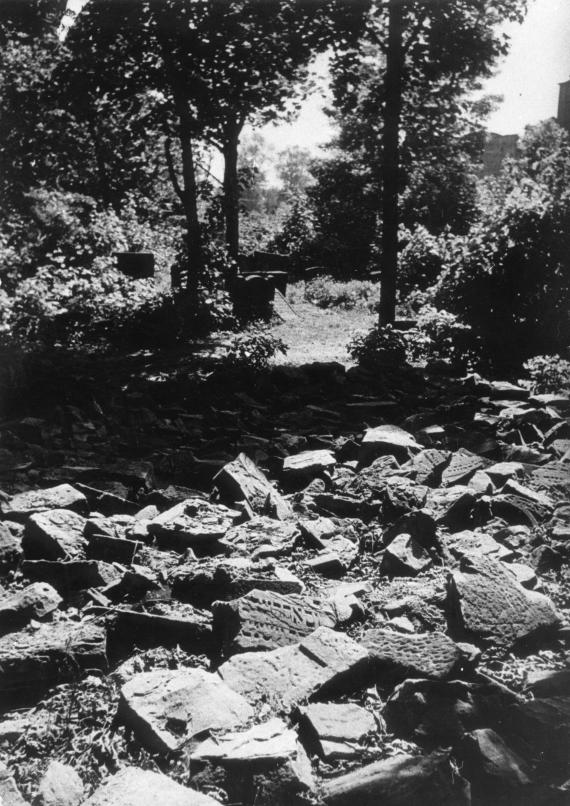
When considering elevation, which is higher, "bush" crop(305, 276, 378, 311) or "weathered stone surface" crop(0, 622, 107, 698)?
"bush" crop(305, 276, 378, 311)

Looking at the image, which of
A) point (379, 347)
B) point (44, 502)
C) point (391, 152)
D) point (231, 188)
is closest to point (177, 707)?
point (44, 502)

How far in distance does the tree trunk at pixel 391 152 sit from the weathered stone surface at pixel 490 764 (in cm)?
1005

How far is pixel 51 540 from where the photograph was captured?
13.3 feet

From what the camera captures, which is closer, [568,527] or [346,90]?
[568,527]

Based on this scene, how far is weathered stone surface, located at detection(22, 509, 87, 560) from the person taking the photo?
13.3 ft

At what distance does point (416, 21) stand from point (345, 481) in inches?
384

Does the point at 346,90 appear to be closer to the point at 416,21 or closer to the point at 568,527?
the point at 416,21

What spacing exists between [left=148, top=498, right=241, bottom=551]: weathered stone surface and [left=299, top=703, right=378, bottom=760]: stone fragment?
1.73 meters

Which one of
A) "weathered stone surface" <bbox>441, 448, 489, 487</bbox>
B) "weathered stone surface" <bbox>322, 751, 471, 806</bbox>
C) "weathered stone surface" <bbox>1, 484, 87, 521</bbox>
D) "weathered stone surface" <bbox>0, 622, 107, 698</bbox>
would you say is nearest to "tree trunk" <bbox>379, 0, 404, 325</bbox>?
"weathered stone surface" <bbox>441, 448, 489, 487</bbox>

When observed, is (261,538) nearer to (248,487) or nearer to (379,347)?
(248,487)

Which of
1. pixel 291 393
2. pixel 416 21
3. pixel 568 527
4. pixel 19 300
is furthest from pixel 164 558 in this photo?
pixel 416 21

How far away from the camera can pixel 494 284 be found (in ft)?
34.8

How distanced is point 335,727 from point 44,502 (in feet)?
9.81

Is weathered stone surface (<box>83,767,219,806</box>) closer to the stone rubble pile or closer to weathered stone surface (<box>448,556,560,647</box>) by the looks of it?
the stone rubble pile
